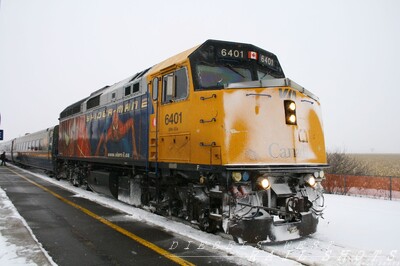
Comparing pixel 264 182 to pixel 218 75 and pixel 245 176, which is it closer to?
pixel 245 176

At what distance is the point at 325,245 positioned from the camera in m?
6.05

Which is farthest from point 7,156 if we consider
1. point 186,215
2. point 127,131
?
point 186,215

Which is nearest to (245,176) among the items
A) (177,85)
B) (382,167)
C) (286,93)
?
(286,93)

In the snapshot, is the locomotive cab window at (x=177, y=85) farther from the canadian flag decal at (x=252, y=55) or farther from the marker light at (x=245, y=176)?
the marker light at (x=245, y=176)

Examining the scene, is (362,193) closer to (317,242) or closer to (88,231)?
(317,242)

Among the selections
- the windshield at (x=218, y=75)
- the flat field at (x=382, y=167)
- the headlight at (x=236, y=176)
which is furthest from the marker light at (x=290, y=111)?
the flat field at (x=382, y=167)

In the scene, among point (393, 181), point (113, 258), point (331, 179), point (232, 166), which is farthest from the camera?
point (331, 179)

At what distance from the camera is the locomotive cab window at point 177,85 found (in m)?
6.93

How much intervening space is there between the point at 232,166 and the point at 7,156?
50.0 m

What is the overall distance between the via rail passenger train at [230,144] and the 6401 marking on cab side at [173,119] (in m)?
0.02

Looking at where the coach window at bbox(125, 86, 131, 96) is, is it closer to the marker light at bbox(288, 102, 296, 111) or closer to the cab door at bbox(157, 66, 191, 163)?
the cab door at bbox(157, 66, 191, 163)

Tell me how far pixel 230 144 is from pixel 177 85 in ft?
6.67

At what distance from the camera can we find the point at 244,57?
7188 mm

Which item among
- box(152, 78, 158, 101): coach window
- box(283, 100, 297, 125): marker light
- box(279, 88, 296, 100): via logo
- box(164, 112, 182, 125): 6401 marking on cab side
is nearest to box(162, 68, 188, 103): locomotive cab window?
box(164, 112, 182, 125): 6401 marking on cab side
